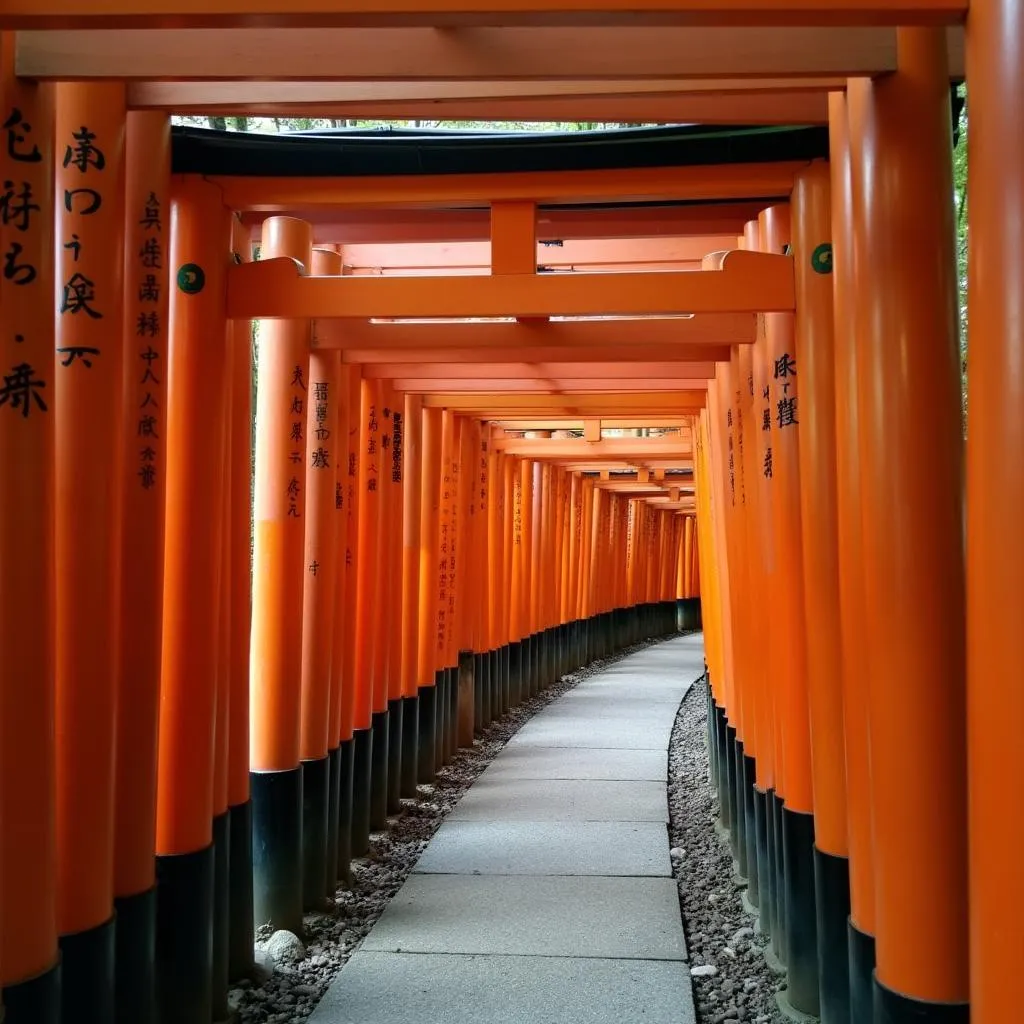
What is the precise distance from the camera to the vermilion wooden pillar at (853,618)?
276cm

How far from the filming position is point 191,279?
3730 mm

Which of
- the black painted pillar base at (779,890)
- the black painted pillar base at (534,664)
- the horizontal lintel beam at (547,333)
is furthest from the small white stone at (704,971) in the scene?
the black painted pillar base at (534,664)

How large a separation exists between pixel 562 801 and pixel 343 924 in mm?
2562

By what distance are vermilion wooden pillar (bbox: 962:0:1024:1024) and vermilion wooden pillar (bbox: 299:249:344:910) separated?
3.52 metres

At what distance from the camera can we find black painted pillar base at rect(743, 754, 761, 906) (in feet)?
16.6

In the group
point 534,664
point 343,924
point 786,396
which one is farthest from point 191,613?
point 534,664

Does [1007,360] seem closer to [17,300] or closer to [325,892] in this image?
[17,300]

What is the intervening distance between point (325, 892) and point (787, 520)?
299 centimetres

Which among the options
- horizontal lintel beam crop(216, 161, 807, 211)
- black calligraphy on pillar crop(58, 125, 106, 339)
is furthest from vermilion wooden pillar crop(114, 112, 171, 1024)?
horizontal lintel beam crop(216, 161, 807, 211)

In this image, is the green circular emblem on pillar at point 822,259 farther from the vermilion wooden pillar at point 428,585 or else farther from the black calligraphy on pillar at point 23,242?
the vermilion wooden pillar at point 428,585

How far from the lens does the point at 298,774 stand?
15.6 feet

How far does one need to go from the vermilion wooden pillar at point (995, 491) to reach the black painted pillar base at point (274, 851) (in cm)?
333

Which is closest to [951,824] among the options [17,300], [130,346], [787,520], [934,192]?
[934,192]

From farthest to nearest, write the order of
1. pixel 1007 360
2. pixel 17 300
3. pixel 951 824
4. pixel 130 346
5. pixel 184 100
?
pixel 130 346 → pixel 184 100 → pixel 17 300 → pixel 951 824 → pixel 1007 360
